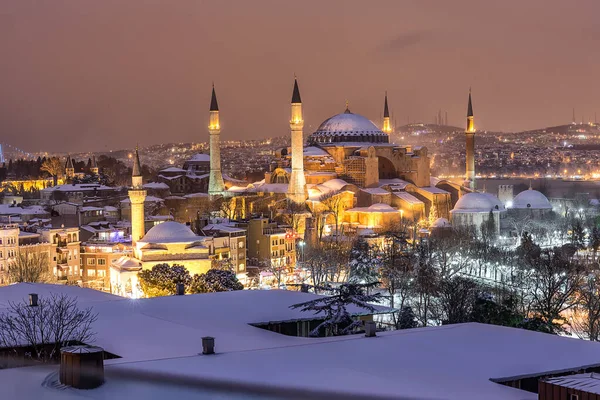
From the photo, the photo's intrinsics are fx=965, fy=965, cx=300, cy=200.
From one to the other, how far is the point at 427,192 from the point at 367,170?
3.68 meters

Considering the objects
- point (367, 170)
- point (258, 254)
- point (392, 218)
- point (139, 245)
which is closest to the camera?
point (139, 245)

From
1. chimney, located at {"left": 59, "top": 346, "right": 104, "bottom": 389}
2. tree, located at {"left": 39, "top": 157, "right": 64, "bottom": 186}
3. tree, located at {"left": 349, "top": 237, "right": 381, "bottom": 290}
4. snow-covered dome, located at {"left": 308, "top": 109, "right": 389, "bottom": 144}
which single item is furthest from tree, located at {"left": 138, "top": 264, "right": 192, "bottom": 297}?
tree, located at {"left": 39, "top": 157, "right": 64, "bottom": 186}

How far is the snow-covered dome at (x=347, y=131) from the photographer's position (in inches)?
2280

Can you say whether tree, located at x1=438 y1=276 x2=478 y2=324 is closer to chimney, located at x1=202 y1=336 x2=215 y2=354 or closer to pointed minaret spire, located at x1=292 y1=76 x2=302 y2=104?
chimney, located at x1=202 y1=336 x2=215 y2=354

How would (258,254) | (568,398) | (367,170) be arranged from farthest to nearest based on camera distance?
(367,170) → (258,254) → (568,398)

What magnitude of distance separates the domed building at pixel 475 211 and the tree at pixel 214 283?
79.4 ft

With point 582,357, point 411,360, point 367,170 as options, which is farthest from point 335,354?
point 367,170

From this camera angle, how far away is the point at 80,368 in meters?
10.6

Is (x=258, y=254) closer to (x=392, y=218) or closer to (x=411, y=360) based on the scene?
(x=392, y=218)

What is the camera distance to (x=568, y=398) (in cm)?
1028

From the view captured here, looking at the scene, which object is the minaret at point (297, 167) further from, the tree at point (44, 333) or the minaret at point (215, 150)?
the tree at point (44, 333)

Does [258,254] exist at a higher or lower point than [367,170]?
lower

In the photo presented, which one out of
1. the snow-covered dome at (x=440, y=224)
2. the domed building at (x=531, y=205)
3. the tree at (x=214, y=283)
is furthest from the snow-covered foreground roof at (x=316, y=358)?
the domed building at (x=531, y=205)

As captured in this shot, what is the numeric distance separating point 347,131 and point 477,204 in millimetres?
10543
